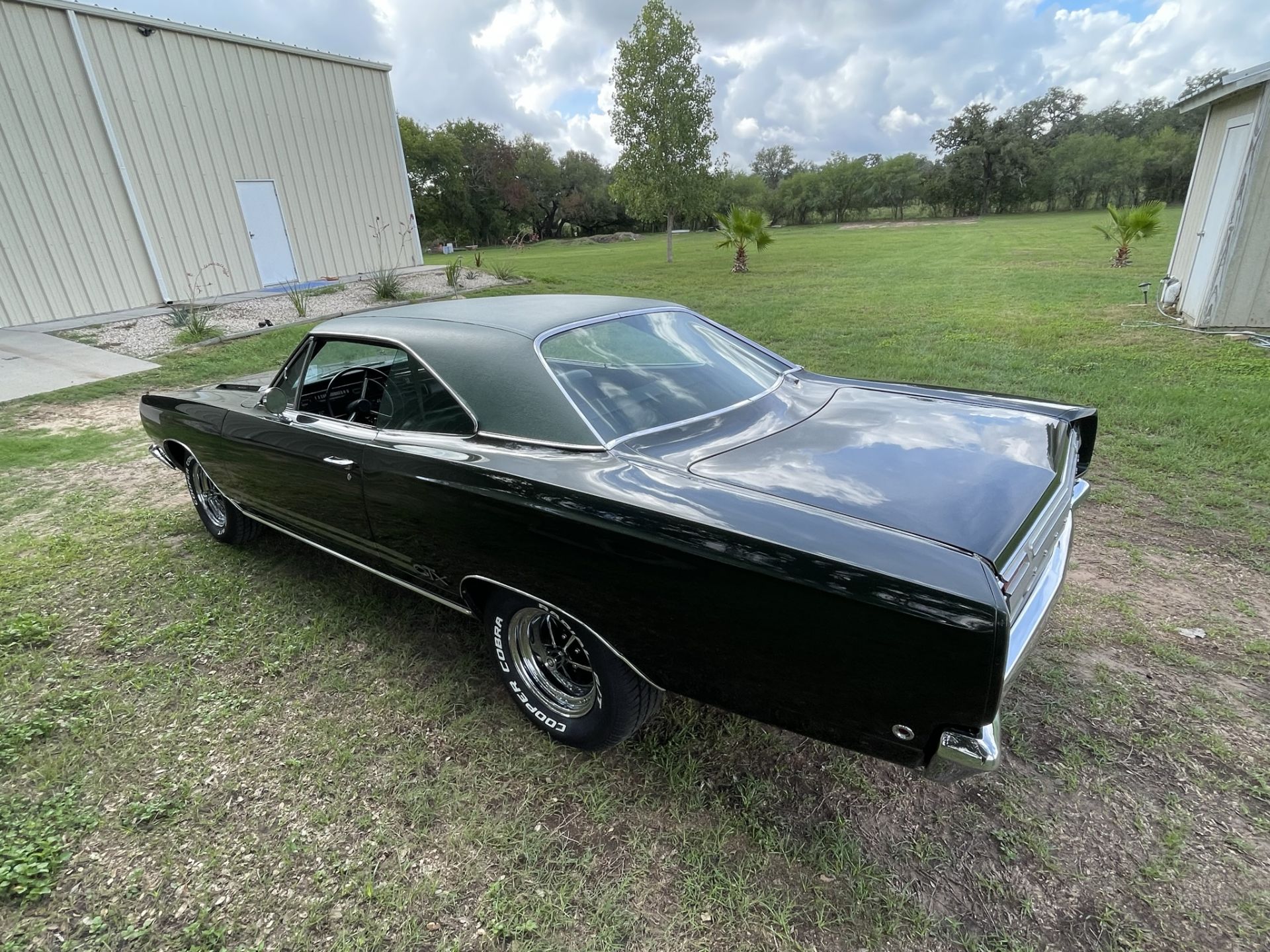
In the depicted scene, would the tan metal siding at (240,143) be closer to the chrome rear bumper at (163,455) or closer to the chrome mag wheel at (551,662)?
the chrome rear bumper at (163,455)

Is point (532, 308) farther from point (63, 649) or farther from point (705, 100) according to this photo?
point (705, 100)

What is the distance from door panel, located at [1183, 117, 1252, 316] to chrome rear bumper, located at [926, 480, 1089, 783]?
8550mm

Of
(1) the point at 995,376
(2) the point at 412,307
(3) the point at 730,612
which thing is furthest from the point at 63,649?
(1) the point at 995,376

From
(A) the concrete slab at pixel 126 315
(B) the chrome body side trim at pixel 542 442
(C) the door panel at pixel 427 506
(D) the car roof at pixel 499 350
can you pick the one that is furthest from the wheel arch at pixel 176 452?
(A) the concrete slab at pixel 126 315

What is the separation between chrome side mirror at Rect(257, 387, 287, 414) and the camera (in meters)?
3.05

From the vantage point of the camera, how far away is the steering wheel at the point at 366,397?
2.67m

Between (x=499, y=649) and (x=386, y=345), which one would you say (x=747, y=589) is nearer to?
(x=499, y=649)

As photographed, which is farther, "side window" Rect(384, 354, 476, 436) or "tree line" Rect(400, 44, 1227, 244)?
"tree line" Rect(400, 44, 1227, 244)

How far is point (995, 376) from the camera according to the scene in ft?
21.4

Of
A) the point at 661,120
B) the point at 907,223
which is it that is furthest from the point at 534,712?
the point at 907,223

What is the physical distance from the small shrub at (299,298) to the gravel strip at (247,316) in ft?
0.23

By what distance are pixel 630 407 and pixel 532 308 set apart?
2.68ft

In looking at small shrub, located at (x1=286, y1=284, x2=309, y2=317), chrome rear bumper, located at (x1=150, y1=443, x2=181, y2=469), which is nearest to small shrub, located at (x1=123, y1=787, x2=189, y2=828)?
chrome rear bumper, located at (x1=150, y1=443, x2=181, y2=469)

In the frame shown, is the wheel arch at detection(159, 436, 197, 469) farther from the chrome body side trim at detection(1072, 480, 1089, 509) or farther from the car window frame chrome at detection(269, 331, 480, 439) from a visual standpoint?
the chrome body side trim at detection(1072, 480, 1089, 509)
